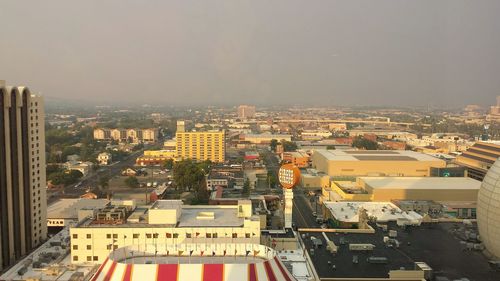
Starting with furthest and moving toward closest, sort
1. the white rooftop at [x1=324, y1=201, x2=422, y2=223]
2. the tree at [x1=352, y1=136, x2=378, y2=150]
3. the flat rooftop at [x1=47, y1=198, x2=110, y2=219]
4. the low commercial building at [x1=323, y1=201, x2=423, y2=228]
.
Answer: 1. the tree at [x1=352, y1=136, x2=378, y2=150]
2. the flat rooftop at [x1=47, y1=198, x2=110, y2=219]
3. the white rooftop at [x1=324, y1=201, x2=422, y2=223]
4. the low commercial building at [x1=323, y1=201, x2=423, y2=228]

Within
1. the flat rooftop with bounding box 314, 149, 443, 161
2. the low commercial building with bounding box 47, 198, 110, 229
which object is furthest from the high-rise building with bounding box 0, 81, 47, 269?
the flat rooftop with bounding box 314, 149, 443, 161

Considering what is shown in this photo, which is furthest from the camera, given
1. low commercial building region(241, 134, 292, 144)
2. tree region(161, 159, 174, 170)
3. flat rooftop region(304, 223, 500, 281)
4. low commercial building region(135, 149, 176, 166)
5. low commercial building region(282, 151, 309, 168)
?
low commercial building region(241, 134, 292, 144)

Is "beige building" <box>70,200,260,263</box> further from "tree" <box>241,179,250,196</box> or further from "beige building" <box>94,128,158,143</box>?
"beige building" <box>94,128,158,143</box>

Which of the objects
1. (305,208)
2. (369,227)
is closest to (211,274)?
(369,227)

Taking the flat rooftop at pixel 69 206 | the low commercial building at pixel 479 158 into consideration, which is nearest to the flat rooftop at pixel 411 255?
the flat rooftop at pixel 69 206

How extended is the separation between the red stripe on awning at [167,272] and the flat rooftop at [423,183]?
11244 mm

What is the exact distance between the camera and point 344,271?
7.13m

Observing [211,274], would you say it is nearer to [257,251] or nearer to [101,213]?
[257,251]

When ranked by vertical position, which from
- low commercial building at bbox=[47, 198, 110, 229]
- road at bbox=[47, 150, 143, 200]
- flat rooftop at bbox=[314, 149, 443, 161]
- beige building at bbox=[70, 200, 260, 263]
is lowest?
road at bbox=[47, 150, 143, 200]

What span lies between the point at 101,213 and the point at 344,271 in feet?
13.1

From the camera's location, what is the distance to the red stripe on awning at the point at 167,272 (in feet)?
13.1

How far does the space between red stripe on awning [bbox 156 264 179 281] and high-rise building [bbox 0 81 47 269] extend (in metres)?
5.27

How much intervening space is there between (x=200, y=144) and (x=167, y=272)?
1958cm

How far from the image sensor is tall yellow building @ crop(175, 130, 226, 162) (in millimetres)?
23359
